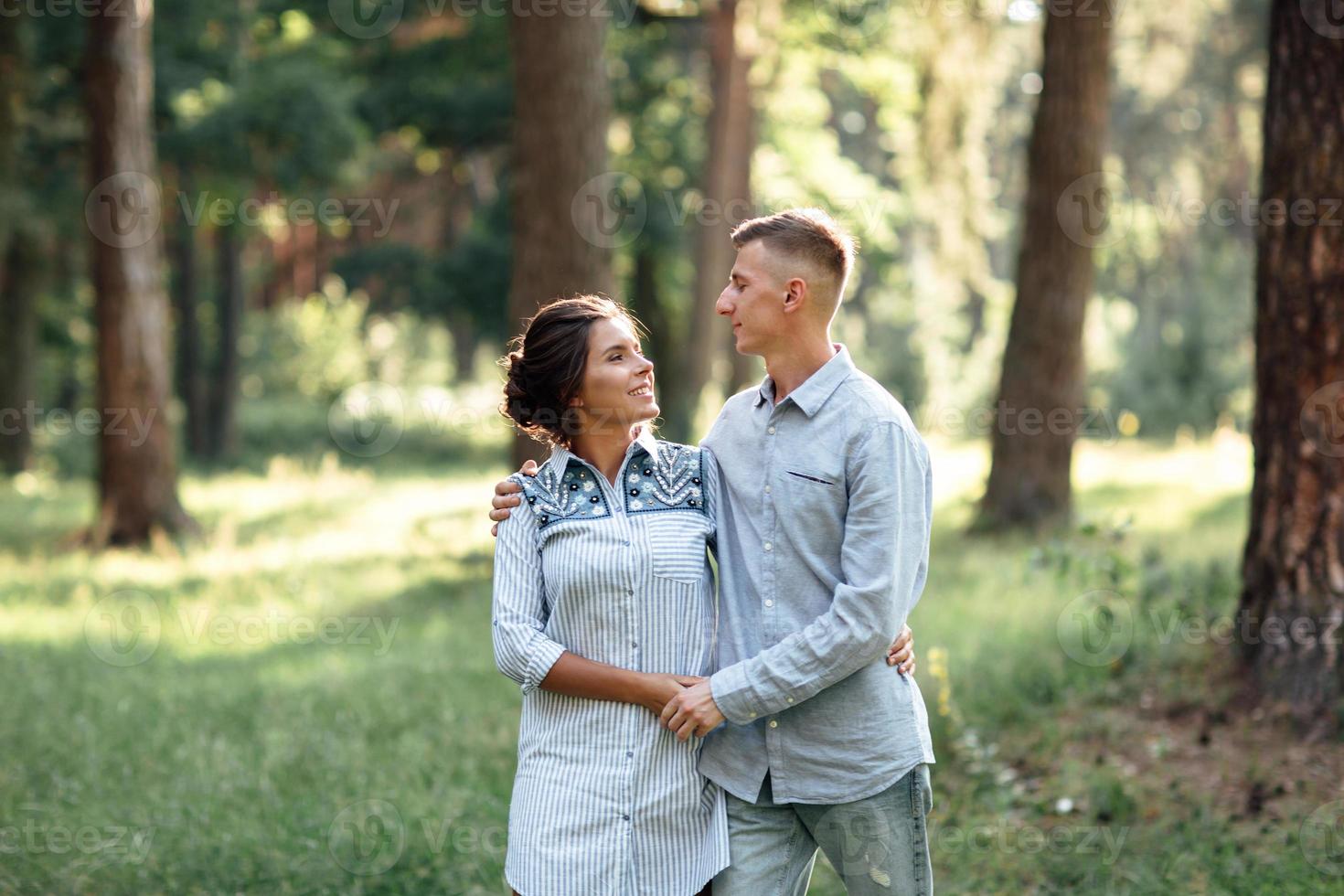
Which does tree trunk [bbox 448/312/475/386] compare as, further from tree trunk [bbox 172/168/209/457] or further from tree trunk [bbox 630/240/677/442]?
tree trunk [bbox 630/240/677/442]

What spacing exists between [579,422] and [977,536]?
8.70 metres

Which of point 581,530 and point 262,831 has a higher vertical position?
point 581,530

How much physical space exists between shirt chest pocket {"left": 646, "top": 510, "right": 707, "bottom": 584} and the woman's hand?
0.24 m

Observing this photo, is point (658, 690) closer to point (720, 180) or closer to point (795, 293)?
point (795, 293)

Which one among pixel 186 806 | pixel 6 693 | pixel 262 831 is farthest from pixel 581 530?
pixel 6 693

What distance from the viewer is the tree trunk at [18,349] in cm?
2078

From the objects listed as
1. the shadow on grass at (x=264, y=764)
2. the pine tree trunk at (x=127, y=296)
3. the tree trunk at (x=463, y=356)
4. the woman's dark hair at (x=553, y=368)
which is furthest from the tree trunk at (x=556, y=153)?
the tree trunk at (x=463, y=356)

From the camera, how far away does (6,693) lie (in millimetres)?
7383

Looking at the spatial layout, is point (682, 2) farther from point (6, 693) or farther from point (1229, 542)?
point (6, 693)

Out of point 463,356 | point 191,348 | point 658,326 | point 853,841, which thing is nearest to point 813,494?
point 853,841

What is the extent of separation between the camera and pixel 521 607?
308 cm

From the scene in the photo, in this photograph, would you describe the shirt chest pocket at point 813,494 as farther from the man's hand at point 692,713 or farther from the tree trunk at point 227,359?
the tree trunk at point 227,359

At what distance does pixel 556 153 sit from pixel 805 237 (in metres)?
6.30

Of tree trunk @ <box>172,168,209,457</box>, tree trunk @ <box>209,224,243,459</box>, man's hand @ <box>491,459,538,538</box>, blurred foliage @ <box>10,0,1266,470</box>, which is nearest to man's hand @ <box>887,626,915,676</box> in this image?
man's hand @ <box>491,459,538,538</box>
